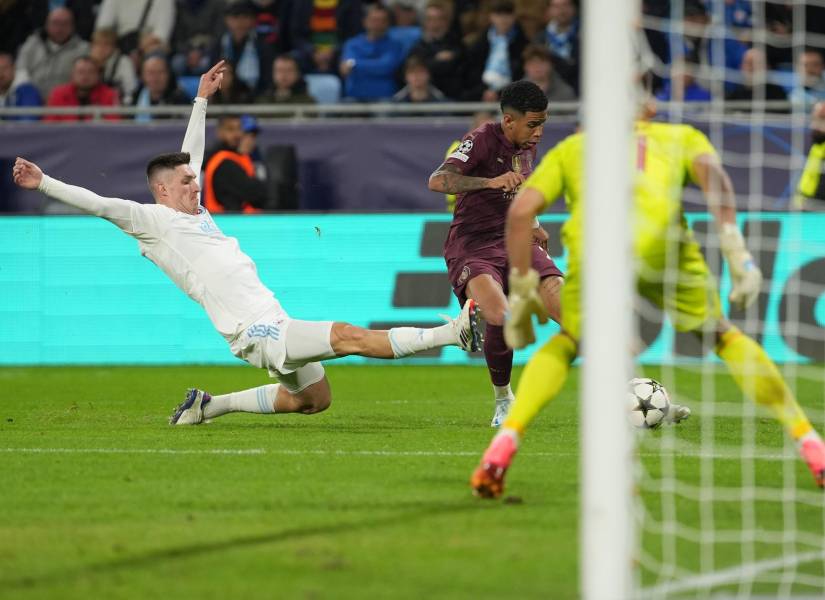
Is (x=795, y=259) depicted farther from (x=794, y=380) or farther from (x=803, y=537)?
(x=803, y=537)

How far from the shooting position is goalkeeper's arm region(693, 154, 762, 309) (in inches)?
223

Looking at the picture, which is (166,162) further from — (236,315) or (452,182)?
(452,182)

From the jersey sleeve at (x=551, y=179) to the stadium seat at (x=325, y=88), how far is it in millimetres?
11534

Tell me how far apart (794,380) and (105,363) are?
6966 millimetres

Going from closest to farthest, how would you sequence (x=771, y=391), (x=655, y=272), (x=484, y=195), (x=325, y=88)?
(x=771, y=391)
(x=655, y=272)
(x=484, y=195)
(x=325, y=88)

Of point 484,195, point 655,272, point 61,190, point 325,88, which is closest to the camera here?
point 655,272

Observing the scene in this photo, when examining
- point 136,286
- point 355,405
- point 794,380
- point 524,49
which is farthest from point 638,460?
point 524,49

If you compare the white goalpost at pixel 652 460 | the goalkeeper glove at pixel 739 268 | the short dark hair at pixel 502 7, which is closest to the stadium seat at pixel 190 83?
the short dark hair at pixel 502 7

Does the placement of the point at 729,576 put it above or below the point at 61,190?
below

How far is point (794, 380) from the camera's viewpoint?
11797mm

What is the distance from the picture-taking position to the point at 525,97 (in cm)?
877

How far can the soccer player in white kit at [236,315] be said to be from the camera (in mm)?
8273

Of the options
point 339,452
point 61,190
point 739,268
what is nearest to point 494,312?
point 339,452

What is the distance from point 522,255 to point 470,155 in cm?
356
